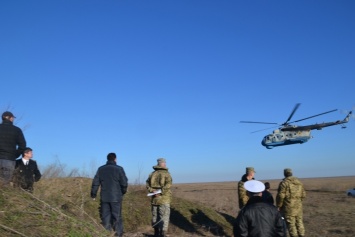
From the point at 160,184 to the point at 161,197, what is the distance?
350 mm

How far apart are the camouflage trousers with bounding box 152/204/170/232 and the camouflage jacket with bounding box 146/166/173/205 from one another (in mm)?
148

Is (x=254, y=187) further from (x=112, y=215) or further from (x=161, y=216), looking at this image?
(x=161, y=216)

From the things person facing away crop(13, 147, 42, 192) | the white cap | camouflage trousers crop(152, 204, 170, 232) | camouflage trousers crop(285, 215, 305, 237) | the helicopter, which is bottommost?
camouflage trousers crop(285, 215, 305, 237)

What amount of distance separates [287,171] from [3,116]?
279 inches

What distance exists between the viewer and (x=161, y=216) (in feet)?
32.1

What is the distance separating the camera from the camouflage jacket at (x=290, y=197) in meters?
9.91

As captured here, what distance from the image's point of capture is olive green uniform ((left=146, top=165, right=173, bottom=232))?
9.77m

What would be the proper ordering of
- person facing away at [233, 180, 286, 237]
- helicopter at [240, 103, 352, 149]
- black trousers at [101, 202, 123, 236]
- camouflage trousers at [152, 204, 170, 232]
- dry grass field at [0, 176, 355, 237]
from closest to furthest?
person facing away at [233, 180, 286, 237] < dry grass field at [0, 176, 355, 237] < black trousers at [101, 202, 123, 236] < camouflage trousers at [152, 204, 170, 232] < helicopter at [240, 103, 352, 149]

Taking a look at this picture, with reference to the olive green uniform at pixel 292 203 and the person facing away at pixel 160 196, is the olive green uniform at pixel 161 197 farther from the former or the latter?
the olive green uniform at pixel 292 203

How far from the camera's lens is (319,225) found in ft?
46.3

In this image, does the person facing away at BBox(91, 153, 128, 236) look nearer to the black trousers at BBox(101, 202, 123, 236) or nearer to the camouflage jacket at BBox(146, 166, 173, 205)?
the black trousers at BBox(101, 202, 123, 236)

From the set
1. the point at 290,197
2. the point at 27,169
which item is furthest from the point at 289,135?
the point at 27,169

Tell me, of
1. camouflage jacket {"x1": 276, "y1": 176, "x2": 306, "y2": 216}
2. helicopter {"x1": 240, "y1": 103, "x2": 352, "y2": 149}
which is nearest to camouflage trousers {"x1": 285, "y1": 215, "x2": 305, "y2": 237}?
camouflage jacket {"x1": 276, "y1": 176, "x2": 306, "y2": 216}

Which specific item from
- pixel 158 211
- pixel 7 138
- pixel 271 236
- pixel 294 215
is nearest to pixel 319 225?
pixel 294 215
